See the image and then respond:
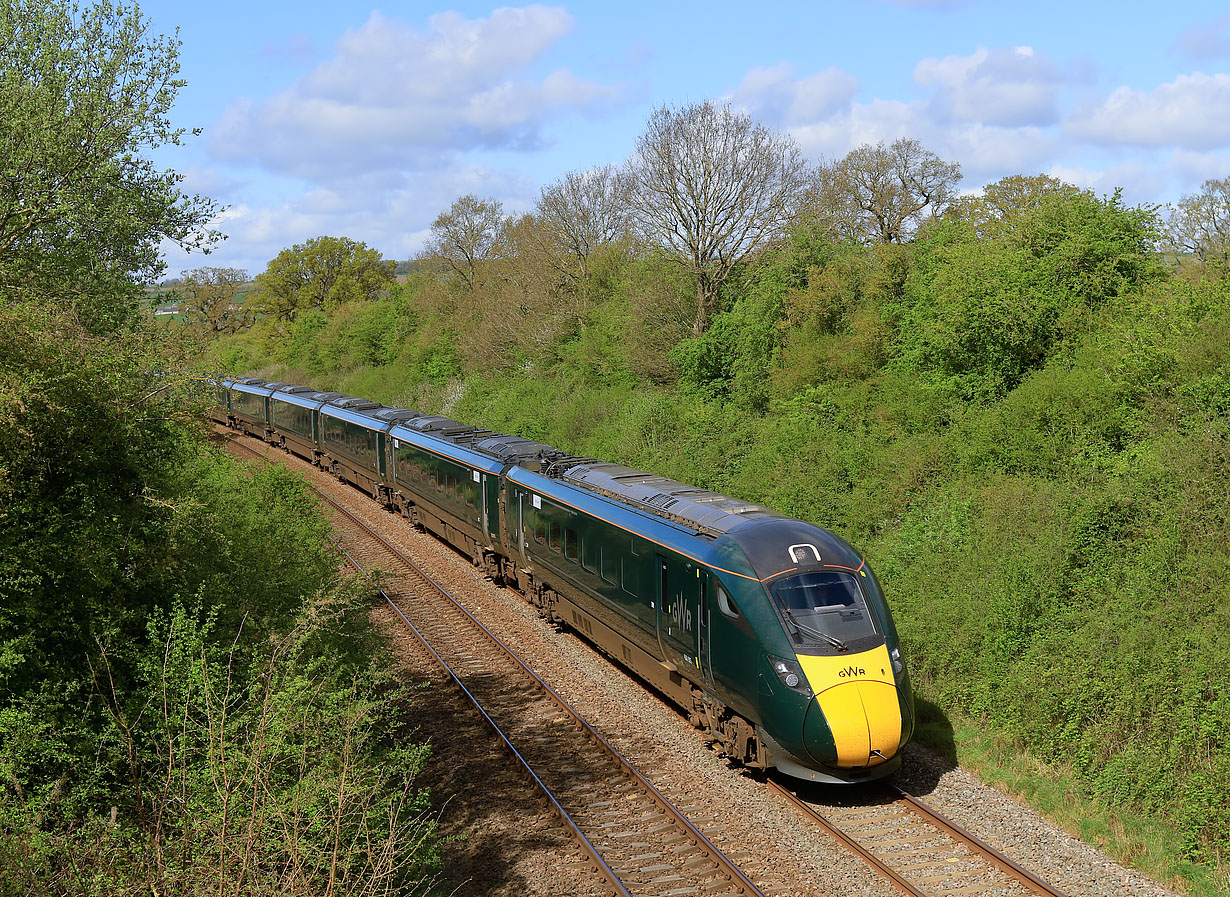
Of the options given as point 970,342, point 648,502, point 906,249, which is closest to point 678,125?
point 906,249

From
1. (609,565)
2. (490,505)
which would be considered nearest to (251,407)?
(490,505)

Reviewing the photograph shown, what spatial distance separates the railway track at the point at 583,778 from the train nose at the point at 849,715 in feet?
5.62

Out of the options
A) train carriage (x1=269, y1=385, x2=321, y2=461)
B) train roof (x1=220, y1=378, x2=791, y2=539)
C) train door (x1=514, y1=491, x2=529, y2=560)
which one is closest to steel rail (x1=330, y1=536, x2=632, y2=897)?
train door (x1=514, y1=491, x2=529, y2=560)

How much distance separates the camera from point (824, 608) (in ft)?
34.3

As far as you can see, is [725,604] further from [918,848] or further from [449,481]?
[449,481]

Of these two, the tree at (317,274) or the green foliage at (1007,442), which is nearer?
the green foliage at (1007,442)

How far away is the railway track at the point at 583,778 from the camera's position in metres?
9.08

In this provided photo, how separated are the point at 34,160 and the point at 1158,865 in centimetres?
1711

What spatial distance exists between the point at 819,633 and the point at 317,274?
63344 millimetres

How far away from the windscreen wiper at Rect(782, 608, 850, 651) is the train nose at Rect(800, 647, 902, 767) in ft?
0.49

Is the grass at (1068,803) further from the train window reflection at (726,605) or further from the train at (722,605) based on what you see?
the train window reflection at (726,605)

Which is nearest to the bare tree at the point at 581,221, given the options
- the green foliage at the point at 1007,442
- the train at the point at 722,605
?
the green foliage at the point at 1007,442

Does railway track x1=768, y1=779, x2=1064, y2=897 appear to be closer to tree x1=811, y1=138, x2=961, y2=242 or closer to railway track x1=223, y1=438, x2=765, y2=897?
railway track x1=223, y1=438, x2=765, y2=897

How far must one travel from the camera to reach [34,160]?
13148mm
